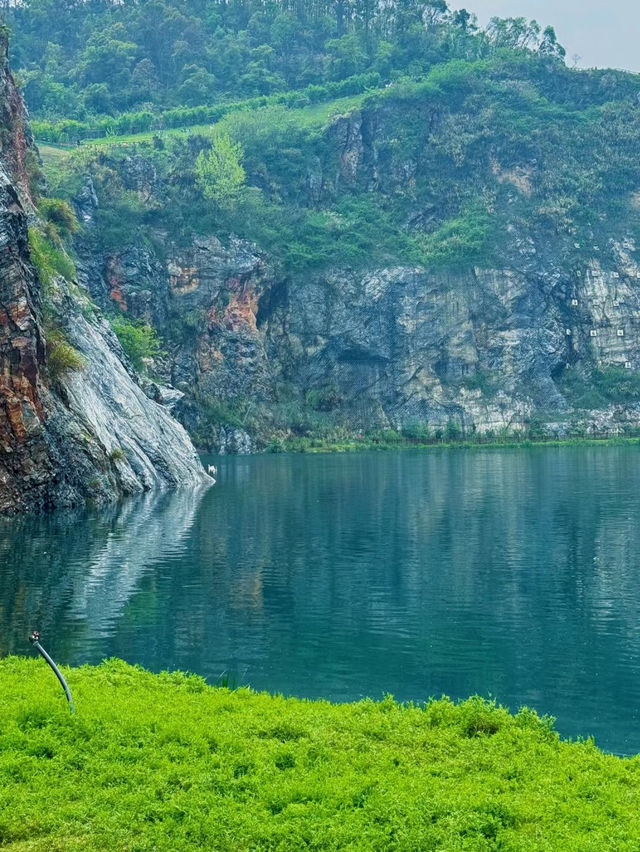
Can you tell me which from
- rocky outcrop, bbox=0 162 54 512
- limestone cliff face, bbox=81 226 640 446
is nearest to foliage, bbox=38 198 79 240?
rocky outcrop, bbox=0 162 54 512

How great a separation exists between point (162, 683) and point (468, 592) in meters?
18.3

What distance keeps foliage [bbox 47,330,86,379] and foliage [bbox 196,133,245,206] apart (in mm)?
105568

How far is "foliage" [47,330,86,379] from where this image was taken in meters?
64.7

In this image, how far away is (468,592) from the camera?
37.1m

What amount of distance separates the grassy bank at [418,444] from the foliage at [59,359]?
297 ft

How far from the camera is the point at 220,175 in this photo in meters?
170

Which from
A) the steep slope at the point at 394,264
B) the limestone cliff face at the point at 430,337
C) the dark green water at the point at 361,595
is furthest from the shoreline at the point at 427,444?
the dark green water at the point at 361,595

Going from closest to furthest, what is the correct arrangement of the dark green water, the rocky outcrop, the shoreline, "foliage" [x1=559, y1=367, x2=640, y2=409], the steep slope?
Result: 1. the dark green water
2. the rocky outcrop
3. the shoreline
4. the steep slope
5. "foliage" [x1=559, y1=367, x2=640, y2=409]

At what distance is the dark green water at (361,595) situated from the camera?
25625 millimetres

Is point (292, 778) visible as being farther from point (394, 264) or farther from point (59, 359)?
point (394, 264)

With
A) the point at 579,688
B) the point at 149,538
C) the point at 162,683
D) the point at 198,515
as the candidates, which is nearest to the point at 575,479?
the point at 198,515

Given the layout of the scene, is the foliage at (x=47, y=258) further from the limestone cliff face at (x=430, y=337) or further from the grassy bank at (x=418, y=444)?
the limestone cliff face at (x=430, y=337)

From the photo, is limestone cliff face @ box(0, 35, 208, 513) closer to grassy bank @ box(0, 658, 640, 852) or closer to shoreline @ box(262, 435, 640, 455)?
grassy bank @ box(0, 658, 640, 852)

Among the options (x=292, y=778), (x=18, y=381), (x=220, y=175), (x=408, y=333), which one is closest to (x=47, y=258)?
(x=18, y=381)
